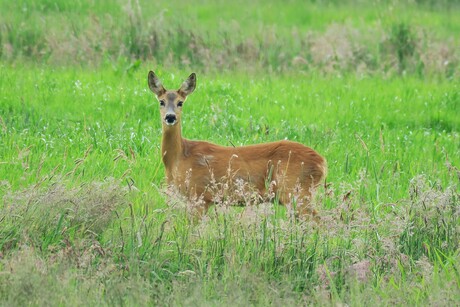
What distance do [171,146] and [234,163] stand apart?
0.63 meters

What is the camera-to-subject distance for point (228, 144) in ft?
35.7

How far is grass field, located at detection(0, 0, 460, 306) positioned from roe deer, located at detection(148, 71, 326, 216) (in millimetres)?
249

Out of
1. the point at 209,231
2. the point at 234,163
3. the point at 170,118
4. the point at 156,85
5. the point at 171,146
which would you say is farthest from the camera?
the point at 156,85

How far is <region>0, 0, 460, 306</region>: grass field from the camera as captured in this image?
22.0 ft

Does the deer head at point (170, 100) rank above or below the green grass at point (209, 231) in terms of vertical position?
above

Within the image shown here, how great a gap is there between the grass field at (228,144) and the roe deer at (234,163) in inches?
9.8

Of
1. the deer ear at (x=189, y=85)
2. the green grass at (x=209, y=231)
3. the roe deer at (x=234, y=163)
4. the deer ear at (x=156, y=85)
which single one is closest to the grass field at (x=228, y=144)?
the green grass at (x=209, y=231)

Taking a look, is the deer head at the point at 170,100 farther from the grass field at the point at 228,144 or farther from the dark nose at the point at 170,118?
the grass field at the point at 228,144

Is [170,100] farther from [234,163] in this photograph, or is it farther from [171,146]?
[234,163]

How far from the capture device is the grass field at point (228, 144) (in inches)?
264

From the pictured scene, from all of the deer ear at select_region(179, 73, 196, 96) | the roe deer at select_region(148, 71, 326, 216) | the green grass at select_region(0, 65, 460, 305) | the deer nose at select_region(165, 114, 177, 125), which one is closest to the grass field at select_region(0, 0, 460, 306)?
the green grass at select_region(0, 65, 460, 305)

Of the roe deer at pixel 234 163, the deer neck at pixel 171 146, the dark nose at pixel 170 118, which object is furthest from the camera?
the deer neck at pixel 171 146

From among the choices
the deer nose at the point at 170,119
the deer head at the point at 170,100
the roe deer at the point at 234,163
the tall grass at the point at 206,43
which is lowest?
the tall grass at the point at 206,43

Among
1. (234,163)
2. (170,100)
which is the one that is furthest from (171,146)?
(234,163)
